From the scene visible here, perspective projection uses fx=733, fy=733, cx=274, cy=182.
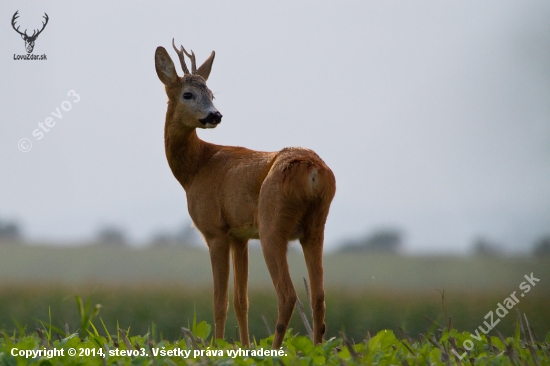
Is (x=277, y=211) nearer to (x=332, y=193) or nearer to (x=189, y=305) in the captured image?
(x=332, y=193)

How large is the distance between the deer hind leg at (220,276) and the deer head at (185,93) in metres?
1.14

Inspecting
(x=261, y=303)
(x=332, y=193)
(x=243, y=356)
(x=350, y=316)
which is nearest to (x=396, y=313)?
(x=350, y=316)

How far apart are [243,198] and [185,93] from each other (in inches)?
53.6

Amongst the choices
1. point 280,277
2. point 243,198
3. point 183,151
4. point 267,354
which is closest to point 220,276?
point 243,198

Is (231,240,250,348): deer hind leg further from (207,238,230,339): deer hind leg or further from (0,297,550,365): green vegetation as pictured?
(0,297,550,365): green vegetation

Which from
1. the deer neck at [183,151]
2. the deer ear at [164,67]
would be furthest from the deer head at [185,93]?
the deer neck at [183,151]

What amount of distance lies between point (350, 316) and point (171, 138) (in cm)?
1007

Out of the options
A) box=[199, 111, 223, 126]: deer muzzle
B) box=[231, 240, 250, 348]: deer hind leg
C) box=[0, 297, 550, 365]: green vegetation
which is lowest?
box=[0, 297, 550, 365]: green vegetation

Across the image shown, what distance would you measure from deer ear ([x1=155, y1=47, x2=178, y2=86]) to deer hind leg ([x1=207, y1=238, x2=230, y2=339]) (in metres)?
1.73

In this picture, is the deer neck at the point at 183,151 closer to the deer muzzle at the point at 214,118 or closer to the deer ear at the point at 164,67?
the deer ear at the point at 164,67

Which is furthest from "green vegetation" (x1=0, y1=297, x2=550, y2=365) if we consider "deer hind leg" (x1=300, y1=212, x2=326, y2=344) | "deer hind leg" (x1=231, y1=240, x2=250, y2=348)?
"deer hind leg" (x1=231, y1=240, x2=250, y2=348)

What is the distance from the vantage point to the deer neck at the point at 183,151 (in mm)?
7461

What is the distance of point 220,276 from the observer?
691 cm

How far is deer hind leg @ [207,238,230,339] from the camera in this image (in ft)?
22.6
